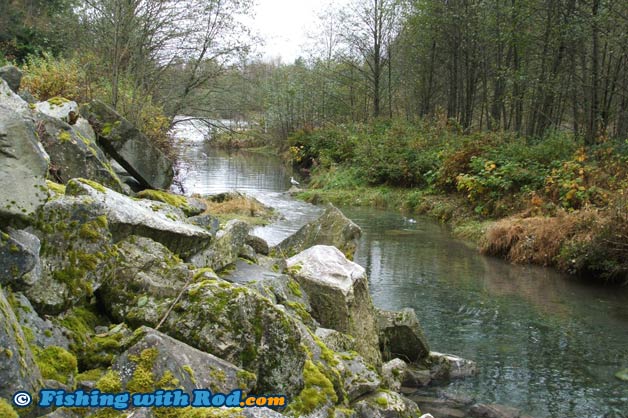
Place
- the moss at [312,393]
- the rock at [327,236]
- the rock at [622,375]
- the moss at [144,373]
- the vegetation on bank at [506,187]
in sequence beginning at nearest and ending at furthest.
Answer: the moss at [144,373]
the moss at [312,393]
the rock at [622,375]
the rock at [327,236]
the vegetation on bank at [506,187]

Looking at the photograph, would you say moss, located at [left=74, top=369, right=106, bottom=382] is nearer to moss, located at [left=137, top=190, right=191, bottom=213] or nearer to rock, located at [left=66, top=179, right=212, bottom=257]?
rock, located at [left=66, top=179, right=212, bottom=257]

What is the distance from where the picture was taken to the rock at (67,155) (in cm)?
659

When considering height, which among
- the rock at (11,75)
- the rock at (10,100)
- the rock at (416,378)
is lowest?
the rock at (416,378)

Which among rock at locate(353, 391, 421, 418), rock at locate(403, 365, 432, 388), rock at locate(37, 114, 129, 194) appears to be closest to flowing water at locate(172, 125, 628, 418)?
rock at locate(403, 365, 432, 388)

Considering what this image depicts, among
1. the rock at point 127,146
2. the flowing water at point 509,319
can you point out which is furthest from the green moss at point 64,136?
the flowing water at point 509,319

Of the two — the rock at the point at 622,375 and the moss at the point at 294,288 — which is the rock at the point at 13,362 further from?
the rock at the point at 622,375

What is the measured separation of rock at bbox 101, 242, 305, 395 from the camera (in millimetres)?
Result: 3859

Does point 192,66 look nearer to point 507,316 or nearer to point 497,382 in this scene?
point 507,316

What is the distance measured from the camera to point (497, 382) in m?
7.12

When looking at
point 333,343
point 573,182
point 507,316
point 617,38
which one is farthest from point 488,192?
point 333,343

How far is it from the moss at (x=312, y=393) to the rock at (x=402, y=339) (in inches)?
121

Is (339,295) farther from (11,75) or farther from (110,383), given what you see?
(11,75)

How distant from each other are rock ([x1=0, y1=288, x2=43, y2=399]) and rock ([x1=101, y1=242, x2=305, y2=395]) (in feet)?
3.51

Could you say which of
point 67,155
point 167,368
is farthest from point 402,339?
point 167,368
